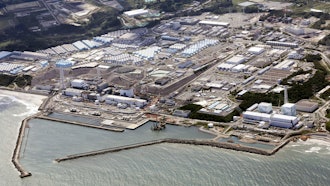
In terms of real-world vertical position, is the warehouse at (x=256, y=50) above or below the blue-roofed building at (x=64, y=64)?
below

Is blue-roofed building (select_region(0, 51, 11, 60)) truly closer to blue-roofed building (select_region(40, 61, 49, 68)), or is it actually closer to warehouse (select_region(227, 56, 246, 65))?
blue-roofed building (select_region(40, 61, 49, 68))

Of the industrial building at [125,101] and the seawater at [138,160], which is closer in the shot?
the seawater at [138,160]

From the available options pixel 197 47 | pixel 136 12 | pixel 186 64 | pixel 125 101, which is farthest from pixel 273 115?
pixel 136 12

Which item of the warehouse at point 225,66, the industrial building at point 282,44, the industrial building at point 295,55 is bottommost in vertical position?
the industrial building at point 282,44

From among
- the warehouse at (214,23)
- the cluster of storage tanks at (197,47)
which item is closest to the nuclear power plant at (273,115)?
the cluster of storage tanks at (197,47)

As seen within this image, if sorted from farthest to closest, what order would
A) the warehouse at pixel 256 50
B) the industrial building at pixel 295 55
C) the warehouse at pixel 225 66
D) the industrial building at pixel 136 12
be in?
the industrial building at pixel 136 12 → the warehouse at pixel 256 50 → the industrial building at pixel 295 55 → the warehouse at pixel 225 66

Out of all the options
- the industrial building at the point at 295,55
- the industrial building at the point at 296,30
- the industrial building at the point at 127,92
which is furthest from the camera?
the industrial building at the point at 296,30

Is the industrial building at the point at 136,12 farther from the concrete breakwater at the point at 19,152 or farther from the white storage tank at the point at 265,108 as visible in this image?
the white storage tank at the point at 265,108

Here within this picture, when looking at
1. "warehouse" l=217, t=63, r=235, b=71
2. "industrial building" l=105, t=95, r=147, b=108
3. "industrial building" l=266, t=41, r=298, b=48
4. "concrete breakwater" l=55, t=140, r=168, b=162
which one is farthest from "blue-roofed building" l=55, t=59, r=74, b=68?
"industrial building" l=266, t=41, r=298, b=48
